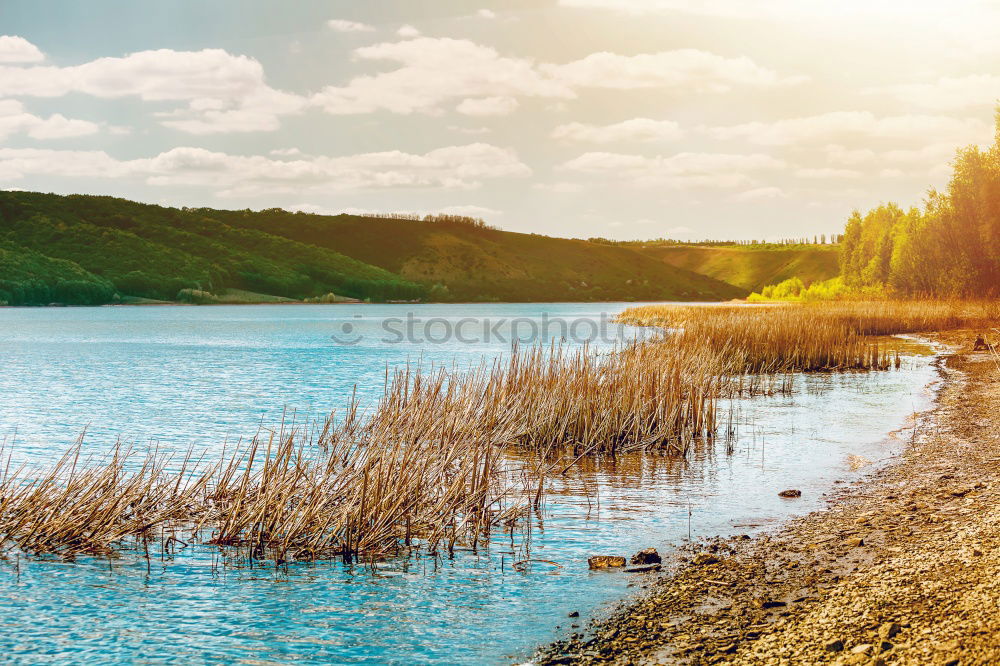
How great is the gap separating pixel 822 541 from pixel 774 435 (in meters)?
7.80

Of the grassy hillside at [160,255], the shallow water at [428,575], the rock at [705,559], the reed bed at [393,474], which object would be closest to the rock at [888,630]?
the shallow water at [428,575]

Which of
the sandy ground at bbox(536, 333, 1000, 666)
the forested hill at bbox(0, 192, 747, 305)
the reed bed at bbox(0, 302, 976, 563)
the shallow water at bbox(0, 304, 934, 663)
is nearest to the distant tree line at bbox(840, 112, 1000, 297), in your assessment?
the shallow water at bbox(0, 304, 934, 663)

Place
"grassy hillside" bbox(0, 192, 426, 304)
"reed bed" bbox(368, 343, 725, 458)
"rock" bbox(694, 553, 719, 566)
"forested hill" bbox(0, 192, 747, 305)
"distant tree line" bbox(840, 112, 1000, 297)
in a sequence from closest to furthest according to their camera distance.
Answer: "rock" bbox(694, 553, 719, 566)
"reed bed" bbox(368, 343, 725, 458)
"distant tree line" bbox(840, 112, 1000, 297)
"forested hill" bbox(0, 192, 747, 305)
"grassy hillside" bbox(0, 192, 426, 304)

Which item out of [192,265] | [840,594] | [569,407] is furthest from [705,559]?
[192,265]

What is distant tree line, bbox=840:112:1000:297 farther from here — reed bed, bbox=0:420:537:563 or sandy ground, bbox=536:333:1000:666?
reed bed, bbox=0:420:537:563

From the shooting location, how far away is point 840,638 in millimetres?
5250

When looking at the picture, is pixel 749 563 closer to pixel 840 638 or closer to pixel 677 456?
pixel 840 638

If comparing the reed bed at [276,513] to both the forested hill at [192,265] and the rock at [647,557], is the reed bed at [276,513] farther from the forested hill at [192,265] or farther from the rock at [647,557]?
the forested hill at [192,265]

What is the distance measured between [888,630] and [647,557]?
110 inches

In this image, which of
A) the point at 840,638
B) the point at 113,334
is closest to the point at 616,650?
the point at 840,638

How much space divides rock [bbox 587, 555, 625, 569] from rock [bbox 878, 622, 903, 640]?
277 cm

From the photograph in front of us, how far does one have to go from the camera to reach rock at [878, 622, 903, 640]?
5168 millimetres

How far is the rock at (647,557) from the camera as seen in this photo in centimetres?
779

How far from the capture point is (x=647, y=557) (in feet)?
25.7
